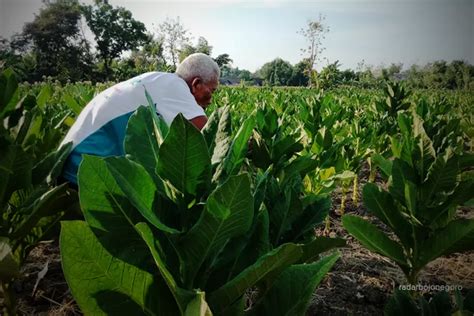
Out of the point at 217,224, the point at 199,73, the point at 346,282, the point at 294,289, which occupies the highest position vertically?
the point at 199,73

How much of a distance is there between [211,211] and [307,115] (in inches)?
157

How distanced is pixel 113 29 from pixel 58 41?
7.97 m

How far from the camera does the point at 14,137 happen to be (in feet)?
7.02

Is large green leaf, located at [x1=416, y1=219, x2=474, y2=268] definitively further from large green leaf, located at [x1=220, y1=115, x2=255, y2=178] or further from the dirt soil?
large green leaf, located at [x1=220, y1=115, x2=255, y2=178]

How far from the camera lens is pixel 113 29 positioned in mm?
26203

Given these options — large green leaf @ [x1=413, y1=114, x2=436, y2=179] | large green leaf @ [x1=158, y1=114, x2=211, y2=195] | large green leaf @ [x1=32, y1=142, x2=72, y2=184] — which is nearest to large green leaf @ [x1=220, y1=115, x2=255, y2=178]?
large green leaf @ [x1=158, y1=114, x2=211, y2=195]

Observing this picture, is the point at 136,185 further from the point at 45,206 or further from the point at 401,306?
the point at 45,206

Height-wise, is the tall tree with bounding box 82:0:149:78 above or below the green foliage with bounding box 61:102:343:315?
above

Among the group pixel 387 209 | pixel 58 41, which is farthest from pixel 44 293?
pixel 58 41

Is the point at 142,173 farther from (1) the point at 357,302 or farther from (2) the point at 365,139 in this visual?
(2) the point at 365,139

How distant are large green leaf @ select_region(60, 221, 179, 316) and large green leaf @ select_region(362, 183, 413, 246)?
183cm

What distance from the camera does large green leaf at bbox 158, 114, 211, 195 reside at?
796 millimetres

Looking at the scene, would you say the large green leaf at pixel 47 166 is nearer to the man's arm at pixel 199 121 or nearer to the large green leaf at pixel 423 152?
the man's arm at pixel 199 121

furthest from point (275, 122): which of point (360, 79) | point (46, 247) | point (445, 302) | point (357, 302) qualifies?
point (360, 79)
